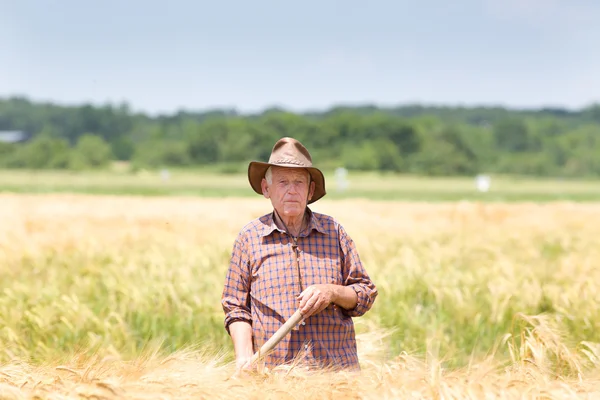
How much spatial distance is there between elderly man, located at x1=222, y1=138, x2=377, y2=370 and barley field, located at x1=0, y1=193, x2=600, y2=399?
0.25 metres

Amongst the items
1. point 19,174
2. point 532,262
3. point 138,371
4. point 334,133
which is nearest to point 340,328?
point 138,371

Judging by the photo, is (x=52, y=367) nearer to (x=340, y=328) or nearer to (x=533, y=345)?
(x=340, y=328)

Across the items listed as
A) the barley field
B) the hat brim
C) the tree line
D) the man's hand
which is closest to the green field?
the tree line

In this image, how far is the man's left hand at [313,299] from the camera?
11.2 feet

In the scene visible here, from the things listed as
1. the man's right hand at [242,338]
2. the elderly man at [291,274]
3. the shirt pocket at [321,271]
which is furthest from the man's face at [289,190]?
the man's right hand at [242,338]

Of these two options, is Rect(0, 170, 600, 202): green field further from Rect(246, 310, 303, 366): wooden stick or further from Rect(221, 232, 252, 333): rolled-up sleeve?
Rect(246, 310, 303, 366): wooden stick

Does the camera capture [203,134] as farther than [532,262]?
Yes

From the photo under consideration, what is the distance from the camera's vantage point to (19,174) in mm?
89062

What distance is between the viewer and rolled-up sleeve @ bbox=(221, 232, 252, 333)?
12.7 ft

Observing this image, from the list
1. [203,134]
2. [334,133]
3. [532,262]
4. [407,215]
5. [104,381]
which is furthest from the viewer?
[334,133]

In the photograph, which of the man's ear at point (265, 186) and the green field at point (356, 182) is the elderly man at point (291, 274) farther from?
the green field at point (356, 182)

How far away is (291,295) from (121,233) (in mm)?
9237

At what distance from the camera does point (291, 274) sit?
379cm

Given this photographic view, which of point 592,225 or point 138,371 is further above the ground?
point 138,371
